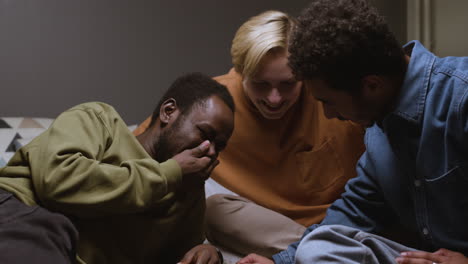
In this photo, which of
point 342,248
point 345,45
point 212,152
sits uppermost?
point 345,45

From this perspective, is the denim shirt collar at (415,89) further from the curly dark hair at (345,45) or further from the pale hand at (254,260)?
the pale hand at (254,260)

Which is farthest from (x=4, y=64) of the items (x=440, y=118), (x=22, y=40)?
(x=440, y=118)

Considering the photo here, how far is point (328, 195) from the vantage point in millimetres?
1419

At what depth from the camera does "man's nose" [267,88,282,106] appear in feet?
4.28

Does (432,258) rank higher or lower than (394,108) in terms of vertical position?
lower

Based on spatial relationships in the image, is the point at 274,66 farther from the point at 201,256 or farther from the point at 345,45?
the point at 201,256

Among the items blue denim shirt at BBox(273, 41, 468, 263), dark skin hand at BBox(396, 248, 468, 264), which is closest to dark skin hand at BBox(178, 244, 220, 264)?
blue denim shirt at BBox(273, 41, 468, 263)

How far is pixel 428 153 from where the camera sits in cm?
94

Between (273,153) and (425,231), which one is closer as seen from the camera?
(425,231)

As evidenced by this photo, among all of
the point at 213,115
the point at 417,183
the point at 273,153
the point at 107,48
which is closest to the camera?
the point at 417,183

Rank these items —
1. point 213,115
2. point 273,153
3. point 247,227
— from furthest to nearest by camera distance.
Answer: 1. point 273,153
2. point 247,227
3. point 213,115

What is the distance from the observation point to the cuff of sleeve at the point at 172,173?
958mm

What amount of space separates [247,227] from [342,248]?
40 cm

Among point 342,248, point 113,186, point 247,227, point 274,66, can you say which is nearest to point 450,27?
point 274,66
